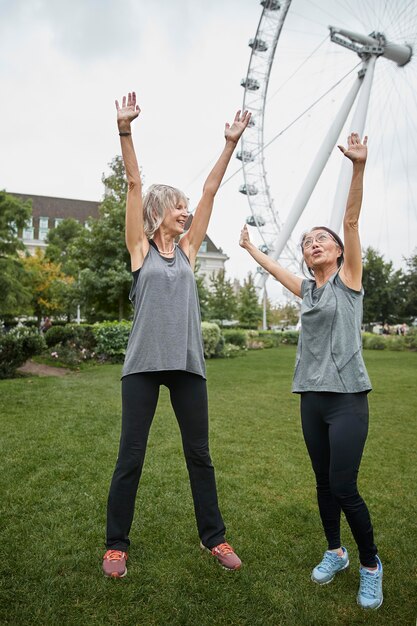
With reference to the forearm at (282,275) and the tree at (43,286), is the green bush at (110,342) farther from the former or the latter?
the tree at (43,286)

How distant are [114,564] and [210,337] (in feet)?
46.5

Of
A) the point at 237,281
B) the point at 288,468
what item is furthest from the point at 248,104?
the point at 237,281

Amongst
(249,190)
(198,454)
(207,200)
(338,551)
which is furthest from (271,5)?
(338,551)

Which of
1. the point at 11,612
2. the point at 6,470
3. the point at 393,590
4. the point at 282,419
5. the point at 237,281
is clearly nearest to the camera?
the point at 11,612

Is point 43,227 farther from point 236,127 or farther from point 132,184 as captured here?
point 132,184

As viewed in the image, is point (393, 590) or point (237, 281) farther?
point (237, 281)

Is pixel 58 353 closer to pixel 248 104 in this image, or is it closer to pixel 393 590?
pixel 393 590

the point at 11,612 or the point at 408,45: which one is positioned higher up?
the point at 408,45

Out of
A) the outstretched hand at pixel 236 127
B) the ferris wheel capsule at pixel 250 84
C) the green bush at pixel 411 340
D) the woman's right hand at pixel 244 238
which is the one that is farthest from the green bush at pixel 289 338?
the outstretched hand at pixel 236 127

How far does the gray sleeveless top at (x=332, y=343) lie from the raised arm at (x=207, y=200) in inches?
30.2

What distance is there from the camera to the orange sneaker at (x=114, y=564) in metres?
2.42

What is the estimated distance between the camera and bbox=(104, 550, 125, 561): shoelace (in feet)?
8.06

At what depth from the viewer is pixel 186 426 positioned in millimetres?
2551

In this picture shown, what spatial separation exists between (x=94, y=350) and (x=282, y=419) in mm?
8939
